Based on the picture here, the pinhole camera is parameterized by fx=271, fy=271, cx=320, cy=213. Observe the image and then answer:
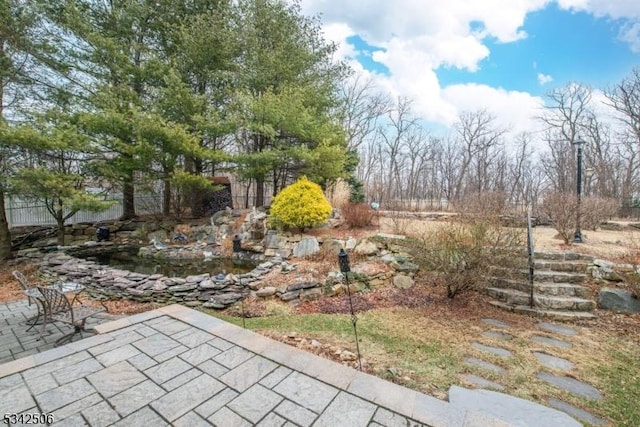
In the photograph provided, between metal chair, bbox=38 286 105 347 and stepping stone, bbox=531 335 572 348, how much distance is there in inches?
204

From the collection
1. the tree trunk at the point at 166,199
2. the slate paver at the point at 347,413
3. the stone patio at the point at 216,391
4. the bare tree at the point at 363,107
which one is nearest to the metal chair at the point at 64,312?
the stone patio at the point at 216,391

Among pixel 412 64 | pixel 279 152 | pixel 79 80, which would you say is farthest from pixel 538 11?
pixel 79 80

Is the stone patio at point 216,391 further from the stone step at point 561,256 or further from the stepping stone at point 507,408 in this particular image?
the stone step at point 561,256

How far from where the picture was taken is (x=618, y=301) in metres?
3.89

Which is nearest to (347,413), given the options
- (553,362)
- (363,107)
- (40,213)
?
(553,362)

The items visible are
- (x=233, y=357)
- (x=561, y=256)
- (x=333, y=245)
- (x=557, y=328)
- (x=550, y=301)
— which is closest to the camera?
(x=233, y=357)

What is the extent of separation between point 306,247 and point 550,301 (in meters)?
4.62

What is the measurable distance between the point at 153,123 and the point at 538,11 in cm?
1040

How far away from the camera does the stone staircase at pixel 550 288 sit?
391 cm

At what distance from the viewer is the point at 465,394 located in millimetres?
2113

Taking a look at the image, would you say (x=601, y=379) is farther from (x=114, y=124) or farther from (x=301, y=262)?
(x=114, y=124)

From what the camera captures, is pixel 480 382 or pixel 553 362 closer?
pixel 480 382

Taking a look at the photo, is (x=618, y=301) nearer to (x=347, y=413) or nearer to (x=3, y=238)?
(x=347, y=413)

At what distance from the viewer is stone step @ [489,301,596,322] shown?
147 inches
